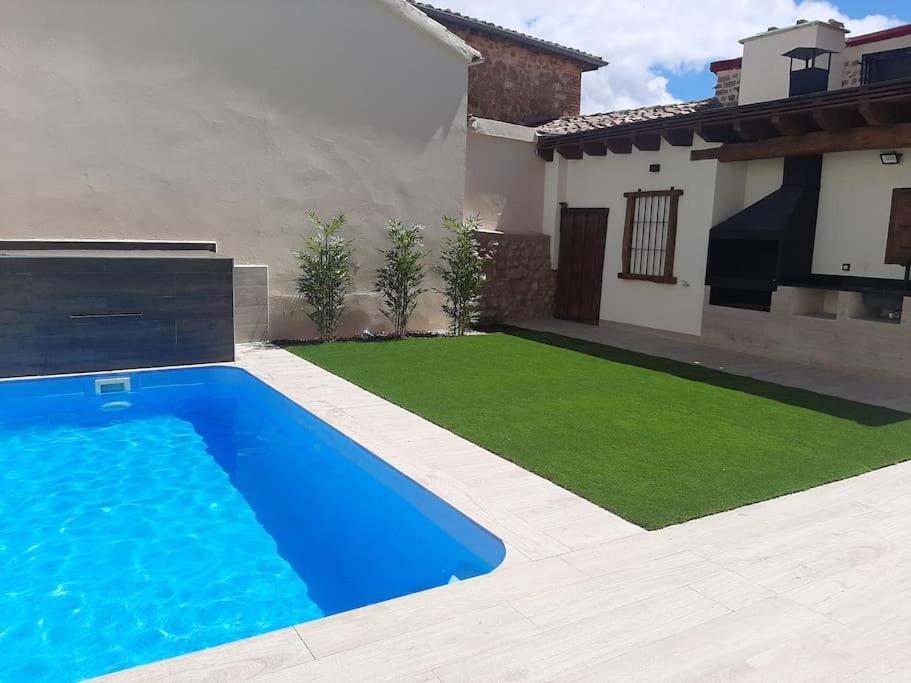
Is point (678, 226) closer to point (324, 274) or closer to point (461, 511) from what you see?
point (324, 274)

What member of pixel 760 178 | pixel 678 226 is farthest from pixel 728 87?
pixel 678 226

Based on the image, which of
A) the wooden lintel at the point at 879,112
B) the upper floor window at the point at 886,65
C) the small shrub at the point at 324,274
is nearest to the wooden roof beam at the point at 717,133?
the wooden lintel at the point at 879,112

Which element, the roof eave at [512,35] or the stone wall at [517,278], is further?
the roof eave at [512,35]

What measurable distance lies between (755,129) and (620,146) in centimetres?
326

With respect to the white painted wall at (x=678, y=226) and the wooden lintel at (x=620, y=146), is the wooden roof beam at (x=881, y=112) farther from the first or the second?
the wooden lintel at (x=620, y=146)

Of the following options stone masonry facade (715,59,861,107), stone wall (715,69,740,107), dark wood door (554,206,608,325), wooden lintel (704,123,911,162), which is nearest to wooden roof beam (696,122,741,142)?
wooden lintel (704,123,911,162)

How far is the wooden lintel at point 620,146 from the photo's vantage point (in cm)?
1437

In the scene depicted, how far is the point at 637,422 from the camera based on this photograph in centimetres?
791

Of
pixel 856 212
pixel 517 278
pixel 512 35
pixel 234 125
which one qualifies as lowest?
pixel 517 278

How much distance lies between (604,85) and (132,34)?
17546mm

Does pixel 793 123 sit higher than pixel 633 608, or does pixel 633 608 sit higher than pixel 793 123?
→ pixel 793 123

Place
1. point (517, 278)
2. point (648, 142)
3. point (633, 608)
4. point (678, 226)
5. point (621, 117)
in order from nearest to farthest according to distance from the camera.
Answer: point (633, 608), point (678, 226), point (648, 142), point (517, 278), point (621, 117)

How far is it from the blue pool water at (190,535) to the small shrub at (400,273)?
552cm

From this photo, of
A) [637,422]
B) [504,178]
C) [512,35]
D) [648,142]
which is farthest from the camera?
[512,35]
